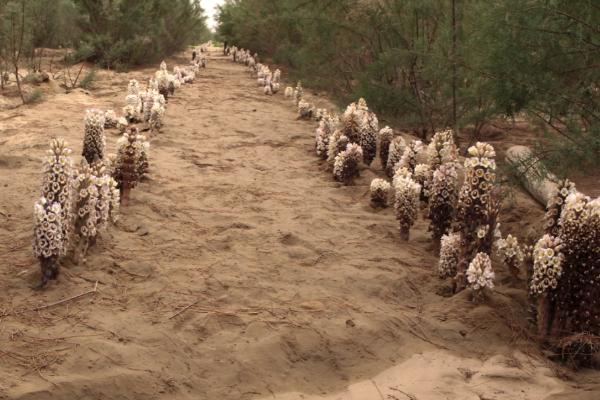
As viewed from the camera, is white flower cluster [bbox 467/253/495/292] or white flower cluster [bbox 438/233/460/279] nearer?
white flower cluster [bbox 467/253/495/292]

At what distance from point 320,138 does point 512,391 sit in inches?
182

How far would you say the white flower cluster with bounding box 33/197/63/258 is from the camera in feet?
12.1

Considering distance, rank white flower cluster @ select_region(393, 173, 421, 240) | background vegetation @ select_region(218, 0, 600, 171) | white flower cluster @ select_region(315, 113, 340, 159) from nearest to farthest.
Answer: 1. background vegetation @ select_region(218, 0, 600, 171)
2. white flower cluster @ select_region(393, 173, 421, 240)
3. white flower cluster @ select_region(315, 113, 340, 159)

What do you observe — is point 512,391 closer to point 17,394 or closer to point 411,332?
point 411,332

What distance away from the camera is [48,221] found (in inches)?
146

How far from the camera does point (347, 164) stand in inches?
256

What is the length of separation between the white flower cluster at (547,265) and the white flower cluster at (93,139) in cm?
381

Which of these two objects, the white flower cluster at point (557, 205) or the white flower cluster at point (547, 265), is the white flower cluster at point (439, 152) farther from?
the white flower cluster at point (547, 265)

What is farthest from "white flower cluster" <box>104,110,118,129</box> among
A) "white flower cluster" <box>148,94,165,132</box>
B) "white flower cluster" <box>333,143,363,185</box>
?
"white flower cluster" <box>333,143,363,185</box>

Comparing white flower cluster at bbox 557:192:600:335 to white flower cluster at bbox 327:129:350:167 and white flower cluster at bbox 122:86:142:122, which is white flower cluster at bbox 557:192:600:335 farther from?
white flower cluster at bbox 122:86:142:122

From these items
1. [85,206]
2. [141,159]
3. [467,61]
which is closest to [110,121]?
[141,159]

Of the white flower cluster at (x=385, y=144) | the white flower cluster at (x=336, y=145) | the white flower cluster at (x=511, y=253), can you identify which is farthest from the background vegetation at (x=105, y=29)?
the white flower cluster at (x=511, y=253)

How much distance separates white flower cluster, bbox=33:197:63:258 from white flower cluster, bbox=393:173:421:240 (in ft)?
8.27

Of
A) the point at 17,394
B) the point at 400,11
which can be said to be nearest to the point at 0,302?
the point at 17,394
